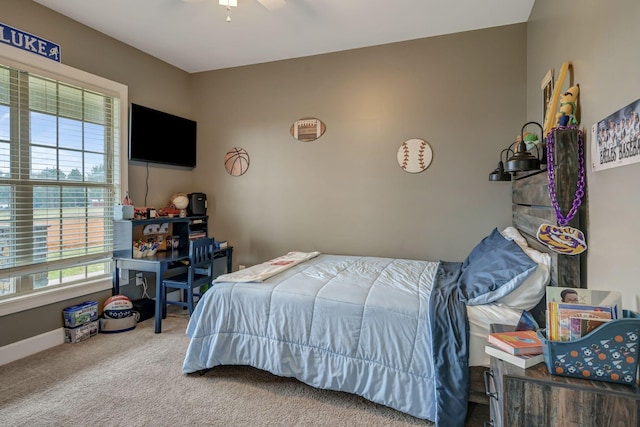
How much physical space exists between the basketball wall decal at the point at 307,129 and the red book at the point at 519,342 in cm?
282

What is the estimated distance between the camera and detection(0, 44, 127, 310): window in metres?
2.57

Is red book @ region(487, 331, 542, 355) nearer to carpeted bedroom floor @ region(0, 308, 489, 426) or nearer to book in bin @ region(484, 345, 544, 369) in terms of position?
book in bin @ region(484, 345, 544, 369)

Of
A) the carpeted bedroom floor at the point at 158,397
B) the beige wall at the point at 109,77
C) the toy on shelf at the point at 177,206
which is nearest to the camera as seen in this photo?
the carpeted bedroom floor at the point at 158,397

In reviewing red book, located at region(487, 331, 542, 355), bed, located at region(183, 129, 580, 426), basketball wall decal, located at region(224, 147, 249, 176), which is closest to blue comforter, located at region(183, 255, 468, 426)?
bed, located at region(183, 129, 580, 426)

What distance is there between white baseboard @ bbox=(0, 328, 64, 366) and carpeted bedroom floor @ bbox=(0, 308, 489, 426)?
68 millimetres

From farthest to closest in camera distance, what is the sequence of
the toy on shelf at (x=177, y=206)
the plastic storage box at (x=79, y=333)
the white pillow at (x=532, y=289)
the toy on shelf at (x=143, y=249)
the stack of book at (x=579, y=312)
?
1. the toy on shelf at (x=177, y=206)
2. the toy on shelf at (x=143, y=249)
3. the plastic storage box at (x=79, y=333)
4. the white pillow at (x=532, y=289)
5. the stack of book at (x=579, y=312)

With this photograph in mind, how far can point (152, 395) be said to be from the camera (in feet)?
6.93

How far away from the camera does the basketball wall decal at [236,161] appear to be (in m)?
4.06

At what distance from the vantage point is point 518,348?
1213 mm

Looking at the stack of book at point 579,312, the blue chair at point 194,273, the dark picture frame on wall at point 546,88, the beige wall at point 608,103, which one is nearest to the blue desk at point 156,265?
the blue chair at point 194,273

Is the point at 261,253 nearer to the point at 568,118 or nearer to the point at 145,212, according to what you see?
the point at 145,212

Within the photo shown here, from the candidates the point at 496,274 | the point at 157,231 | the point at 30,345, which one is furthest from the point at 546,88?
the point at 30,345

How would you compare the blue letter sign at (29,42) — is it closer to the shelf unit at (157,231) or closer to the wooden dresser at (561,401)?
the shelf unit at (157,231)

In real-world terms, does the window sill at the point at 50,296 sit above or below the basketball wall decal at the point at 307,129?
below
